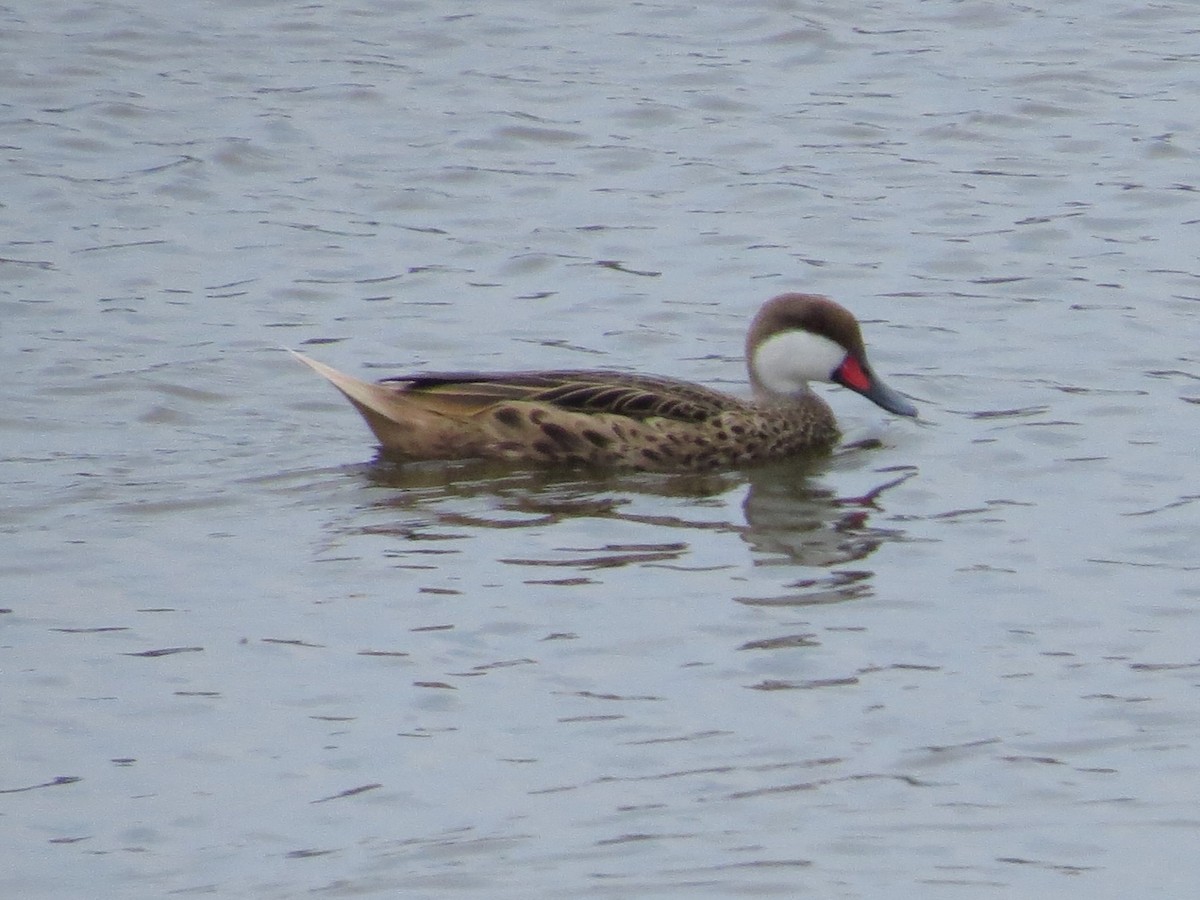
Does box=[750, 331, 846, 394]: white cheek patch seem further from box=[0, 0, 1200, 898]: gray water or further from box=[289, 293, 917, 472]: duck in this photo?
box=[0, 0, 1200, 898]: gray water

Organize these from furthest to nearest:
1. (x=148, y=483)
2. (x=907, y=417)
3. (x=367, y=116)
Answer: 1. (x=367, y=116)
2. (x=907, y=417)
3. (x=148, y=483)

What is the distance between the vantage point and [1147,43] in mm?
16516

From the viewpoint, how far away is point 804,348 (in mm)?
10727

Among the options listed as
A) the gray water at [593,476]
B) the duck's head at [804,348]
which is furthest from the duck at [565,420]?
the duck's head at [804,348]

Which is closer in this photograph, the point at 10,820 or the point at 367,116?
the point at 10,820

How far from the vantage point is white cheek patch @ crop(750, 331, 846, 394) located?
1070 cm

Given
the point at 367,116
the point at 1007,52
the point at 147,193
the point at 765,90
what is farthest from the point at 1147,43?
the point at 147,193

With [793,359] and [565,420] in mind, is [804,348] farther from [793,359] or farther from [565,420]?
[565,420]

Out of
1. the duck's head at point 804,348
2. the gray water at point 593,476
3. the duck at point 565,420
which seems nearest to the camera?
the gray water at point 593,476

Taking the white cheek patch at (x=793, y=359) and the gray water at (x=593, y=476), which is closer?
the gray water at (x=593, y=476)

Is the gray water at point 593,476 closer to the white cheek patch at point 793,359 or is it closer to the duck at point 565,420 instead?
the duck at point 565,420

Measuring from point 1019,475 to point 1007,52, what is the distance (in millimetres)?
7315

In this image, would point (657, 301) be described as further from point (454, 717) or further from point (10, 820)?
point (10, 820)

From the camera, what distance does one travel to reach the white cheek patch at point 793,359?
1070 cm
